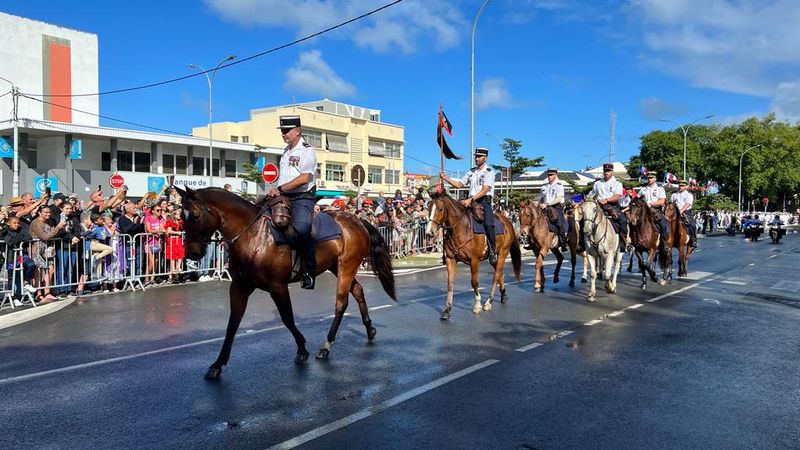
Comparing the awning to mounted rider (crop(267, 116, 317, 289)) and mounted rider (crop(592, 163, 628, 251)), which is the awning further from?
mounted rider (crop(267, 116, 317, 289))

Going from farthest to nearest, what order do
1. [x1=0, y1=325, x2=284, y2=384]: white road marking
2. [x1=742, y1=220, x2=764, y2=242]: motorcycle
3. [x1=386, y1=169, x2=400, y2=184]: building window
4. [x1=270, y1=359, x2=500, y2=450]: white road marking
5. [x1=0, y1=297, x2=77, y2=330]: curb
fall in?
[x1=386, y1=169, x2=400, y2=184]: building window < [x1=742, y1=220, x2=764, y2=242]: motorcycle < [x1=0, y1=297, x2=77, y2=330]: curb < [x1=0, y1=325, x2=284, y2=384]: white road marking < [x1=270, y1=359, x2=500, y2=450]: white road marking

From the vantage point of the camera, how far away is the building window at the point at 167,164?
157 ft

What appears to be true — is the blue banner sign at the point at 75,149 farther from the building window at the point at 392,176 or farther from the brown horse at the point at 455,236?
the building window at the point at 392,176

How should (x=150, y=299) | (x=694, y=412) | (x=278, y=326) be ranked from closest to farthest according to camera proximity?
(x=694, y=412)
(x=278, y=326)
(x=150, y=299)

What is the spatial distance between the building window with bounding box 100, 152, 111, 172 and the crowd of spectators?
32.6 metres

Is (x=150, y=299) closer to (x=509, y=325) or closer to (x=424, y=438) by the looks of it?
(x=509, y=325)

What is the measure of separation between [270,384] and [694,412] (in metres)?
4.08

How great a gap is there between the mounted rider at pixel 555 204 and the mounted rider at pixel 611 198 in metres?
0.85

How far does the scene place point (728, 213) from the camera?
2544 inches

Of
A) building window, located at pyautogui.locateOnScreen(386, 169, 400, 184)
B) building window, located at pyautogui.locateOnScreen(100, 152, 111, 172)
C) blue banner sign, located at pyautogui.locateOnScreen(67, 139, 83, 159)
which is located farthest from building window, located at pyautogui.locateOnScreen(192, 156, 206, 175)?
building window, located at pyautogui.locateOnScreen(386, 169, 400, 184)

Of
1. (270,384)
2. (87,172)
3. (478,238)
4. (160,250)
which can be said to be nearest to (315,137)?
(87,172)

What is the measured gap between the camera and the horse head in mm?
6383

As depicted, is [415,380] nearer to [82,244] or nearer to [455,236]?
[455,236]

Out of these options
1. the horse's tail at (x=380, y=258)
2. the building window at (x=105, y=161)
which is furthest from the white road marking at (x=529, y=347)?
the building window at (x=105, y=161)
